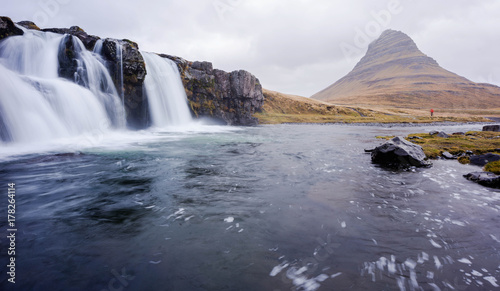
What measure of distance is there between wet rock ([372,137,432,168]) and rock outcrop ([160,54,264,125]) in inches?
1595

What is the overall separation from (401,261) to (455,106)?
228990 mm

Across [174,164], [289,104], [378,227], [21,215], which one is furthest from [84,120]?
[289,104]

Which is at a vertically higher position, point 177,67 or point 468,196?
point 177,67

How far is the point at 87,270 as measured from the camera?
4.23 m

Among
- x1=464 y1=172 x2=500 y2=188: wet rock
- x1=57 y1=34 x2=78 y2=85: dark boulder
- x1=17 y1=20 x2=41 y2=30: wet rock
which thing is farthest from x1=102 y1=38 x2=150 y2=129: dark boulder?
x1=464 y1=172 x2=500 y2=188: wet rock

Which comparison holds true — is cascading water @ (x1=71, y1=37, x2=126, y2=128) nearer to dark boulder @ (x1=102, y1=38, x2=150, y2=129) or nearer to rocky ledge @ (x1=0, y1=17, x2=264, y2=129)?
rocky ledge @ (x1=0, y1=17, x2=264, y2=129)

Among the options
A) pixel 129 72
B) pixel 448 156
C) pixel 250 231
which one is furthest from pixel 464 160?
pixel 129 72

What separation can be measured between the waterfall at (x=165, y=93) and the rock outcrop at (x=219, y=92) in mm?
3472

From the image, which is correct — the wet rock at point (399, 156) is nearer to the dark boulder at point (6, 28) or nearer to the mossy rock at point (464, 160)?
the mossy rock at point (464, 160)

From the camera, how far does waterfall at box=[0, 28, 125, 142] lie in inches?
637

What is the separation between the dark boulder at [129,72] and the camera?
2844 cm

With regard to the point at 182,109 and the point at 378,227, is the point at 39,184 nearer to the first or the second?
the point at 378,227

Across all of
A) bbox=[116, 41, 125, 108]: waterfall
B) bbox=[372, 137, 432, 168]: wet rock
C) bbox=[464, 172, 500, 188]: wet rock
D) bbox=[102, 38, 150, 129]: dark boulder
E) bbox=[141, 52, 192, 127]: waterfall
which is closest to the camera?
bbox=[464, 172, 500, 188]: wet rock

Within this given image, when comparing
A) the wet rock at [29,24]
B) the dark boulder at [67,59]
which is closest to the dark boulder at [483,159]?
the dark boulder at [67,59]
